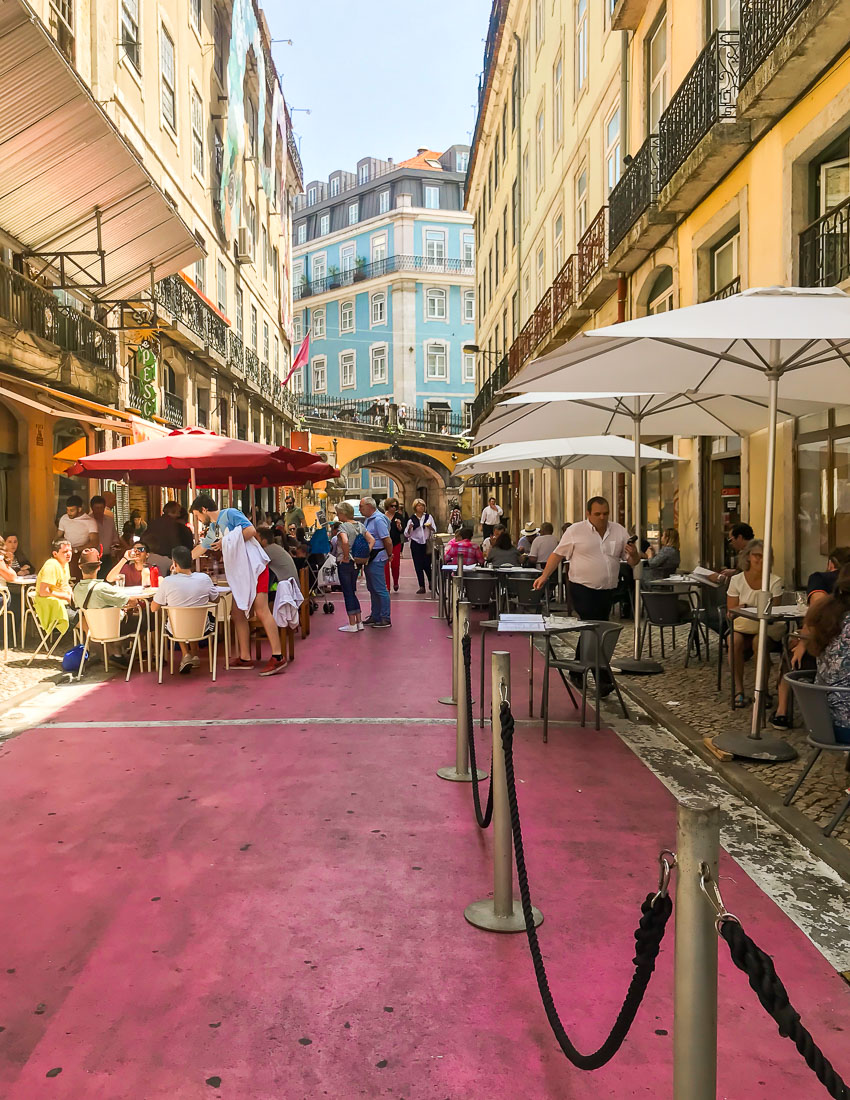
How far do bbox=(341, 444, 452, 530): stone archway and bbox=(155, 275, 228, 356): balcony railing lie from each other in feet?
66.7

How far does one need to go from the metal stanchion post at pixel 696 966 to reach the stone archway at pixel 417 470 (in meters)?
43.6

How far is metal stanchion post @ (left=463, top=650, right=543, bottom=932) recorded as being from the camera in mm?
3383

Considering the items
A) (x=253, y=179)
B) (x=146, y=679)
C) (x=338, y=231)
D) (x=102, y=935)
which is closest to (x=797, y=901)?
(x=102, y=935)

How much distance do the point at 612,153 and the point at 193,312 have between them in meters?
10.4

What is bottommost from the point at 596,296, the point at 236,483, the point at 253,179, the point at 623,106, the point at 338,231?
the point at 236,483

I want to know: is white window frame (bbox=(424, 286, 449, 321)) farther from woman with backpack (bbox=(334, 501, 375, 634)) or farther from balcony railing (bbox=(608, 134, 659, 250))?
woman with backpack (bbox=(334, 501, 375, 634))

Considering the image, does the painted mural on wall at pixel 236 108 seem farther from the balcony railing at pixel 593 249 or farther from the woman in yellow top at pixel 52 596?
the woman in yellow top at pixel 52 596

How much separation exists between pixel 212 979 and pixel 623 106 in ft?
54.3

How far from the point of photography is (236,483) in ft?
50.0

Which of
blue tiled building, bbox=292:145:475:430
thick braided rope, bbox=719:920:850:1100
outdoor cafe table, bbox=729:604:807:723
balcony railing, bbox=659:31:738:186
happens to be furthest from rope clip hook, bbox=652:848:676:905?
blue tiled building, bbox=292:145:475:430

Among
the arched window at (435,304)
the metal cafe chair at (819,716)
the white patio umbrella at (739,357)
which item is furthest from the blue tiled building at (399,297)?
the metal cafe chair at (819,716)

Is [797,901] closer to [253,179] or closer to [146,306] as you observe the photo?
[146,306]

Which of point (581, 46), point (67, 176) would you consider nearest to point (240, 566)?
point (67, 176)

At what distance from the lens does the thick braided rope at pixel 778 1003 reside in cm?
146
